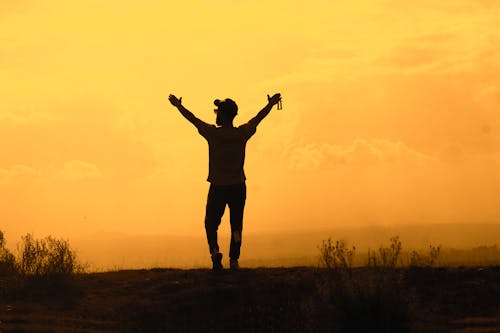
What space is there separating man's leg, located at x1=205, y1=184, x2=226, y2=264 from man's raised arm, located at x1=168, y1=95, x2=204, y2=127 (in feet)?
3.16

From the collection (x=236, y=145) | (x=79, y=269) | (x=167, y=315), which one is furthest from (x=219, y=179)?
(x=79, y=269)

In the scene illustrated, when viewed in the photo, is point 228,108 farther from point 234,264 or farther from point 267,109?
point 234,264

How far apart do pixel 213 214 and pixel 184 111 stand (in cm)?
160

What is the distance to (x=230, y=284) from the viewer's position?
Result: 12727mm

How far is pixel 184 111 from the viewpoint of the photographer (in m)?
13.5

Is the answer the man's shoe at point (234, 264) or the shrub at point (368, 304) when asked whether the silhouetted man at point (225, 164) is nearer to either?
the man's shoe at point (234, 264)

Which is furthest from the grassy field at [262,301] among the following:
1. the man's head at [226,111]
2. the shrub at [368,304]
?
the man's head at [226,111]

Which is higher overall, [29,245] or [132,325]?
[29,245]

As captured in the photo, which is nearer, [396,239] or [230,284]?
[396,239]

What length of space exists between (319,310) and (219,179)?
3772 mm

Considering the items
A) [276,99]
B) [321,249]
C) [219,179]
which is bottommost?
[321,249]

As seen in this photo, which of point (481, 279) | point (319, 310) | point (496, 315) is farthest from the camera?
point (481, 279)

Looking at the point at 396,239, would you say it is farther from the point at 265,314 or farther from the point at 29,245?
the point at 29,245

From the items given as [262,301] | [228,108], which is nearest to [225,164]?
[228,108]
